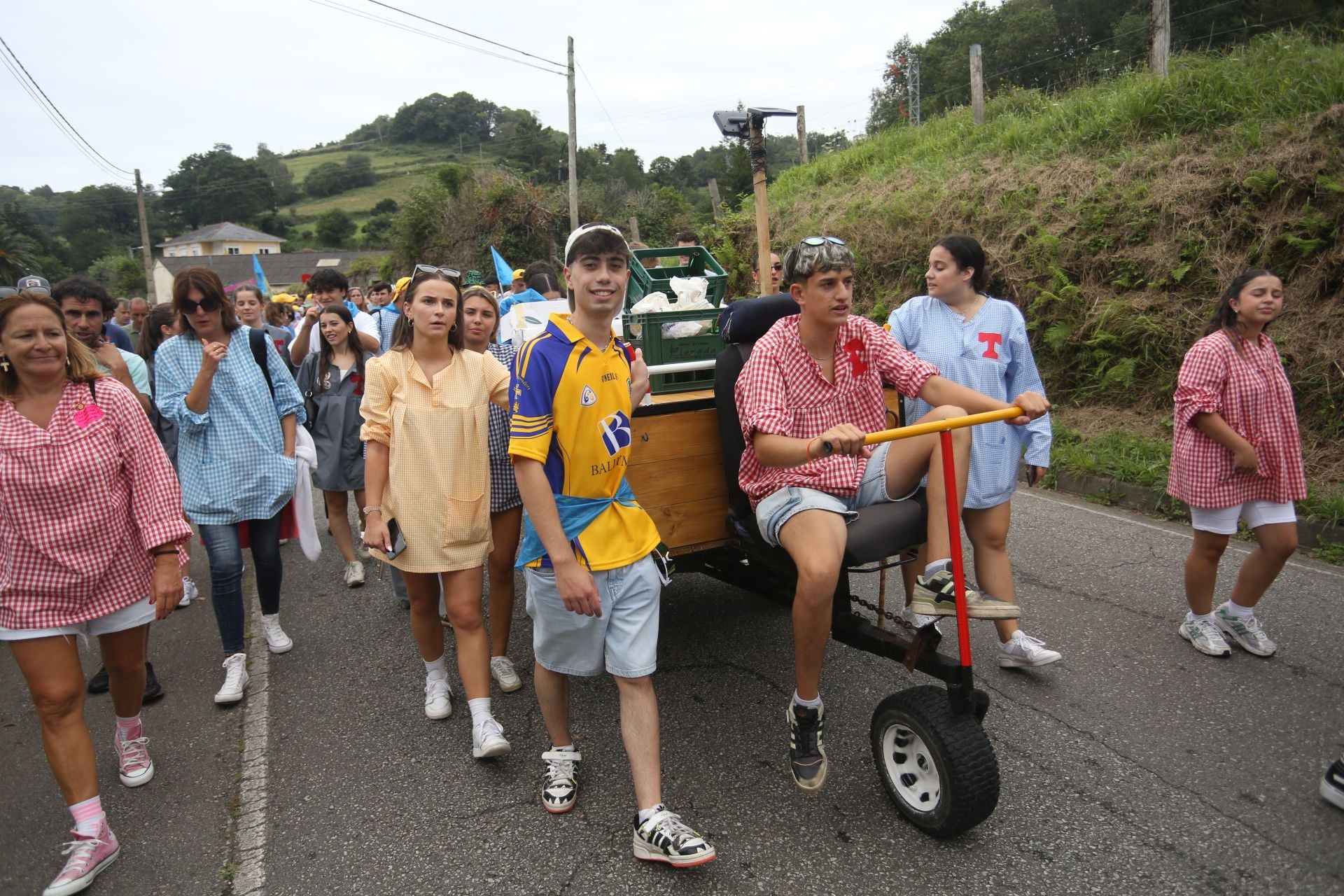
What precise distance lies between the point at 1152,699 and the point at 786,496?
6.70ft

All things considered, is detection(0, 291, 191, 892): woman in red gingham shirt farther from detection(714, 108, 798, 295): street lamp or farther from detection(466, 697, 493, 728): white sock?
detection(714, 108, 798, 295): street lamp

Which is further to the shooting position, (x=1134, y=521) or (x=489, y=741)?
(x=1134, y=521)

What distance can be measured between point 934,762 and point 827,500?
99 cm

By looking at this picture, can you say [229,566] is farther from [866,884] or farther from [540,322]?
[866,884]

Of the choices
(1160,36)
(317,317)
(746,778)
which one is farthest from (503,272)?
(1160,36)

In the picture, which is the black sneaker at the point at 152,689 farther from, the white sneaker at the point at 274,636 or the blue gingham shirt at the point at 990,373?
the blue gingham shirt at the point at 990,373

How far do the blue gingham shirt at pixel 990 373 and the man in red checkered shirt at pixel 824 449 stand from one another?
603 mm

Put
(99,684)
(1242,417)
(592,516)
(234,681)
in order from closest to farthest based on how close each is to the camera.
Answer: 1. (592,516)
2. (1242,417)
3. (234,681)
4. (99,684)

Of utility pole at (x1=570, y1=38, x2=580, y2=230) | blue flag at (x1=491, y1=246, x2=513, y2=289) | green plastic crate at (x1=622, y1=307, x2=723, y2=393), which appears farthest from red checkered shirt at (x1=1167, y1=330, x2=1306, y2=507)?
utility pole at (x1=570, y1=38, x2=580, y2=230)

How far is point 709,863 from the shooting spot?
9.39ft

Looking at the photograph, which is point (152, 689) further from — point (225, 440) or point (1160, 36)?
point (1160, 36)

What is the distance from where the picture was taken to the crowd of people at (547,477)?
9.55ft

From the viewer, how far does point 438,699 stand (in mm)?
4008

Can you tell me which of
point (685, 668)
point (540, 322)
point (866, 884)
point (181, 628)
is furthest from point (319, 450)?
point (866, 884)
